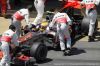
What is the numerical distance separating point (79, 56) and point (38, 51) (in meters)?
1.74

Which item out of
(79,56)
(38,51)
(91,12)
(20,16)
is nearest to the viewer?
(38,51)

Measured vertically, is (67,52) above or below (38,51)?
below

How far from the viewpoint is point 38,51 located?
14.8 m

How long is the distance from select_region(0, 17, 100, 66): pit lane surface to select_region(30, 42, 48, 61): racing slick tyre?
0.21m

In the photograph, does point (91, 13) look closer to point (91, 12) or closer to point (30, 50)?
point (91, 12)

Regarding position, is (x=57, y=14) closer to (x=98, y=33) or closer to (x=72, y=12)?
(x=72, y=12)

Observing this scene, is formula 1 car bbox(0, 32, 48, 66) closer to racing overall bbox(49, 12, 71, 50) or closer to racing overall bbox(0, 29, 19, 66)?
racing overall bbox(0, 29, 19, 66)

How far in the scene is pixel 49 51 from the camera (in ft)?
53.8

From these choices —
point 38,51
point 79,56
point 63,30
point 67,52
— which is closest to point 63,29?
point 63,30

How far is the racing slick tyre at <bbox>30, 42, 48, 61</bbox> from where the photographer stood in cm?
1475

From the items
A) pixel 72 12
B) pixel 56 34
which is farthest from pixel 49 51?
pixel 72 12

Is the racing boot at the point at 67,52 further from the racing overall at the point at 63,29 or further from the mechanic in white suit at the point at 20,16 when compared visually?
the mechanic in white suit at the point at 20,16

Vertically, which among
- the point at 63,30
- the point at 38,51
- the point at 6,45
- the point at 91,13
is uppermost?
the point at 91,13

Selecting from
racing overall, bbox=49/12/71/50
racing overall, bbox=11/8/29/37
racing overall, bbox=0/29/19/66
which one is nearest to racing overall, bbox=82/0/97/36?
racing overall, bbox=49/12/71/50
